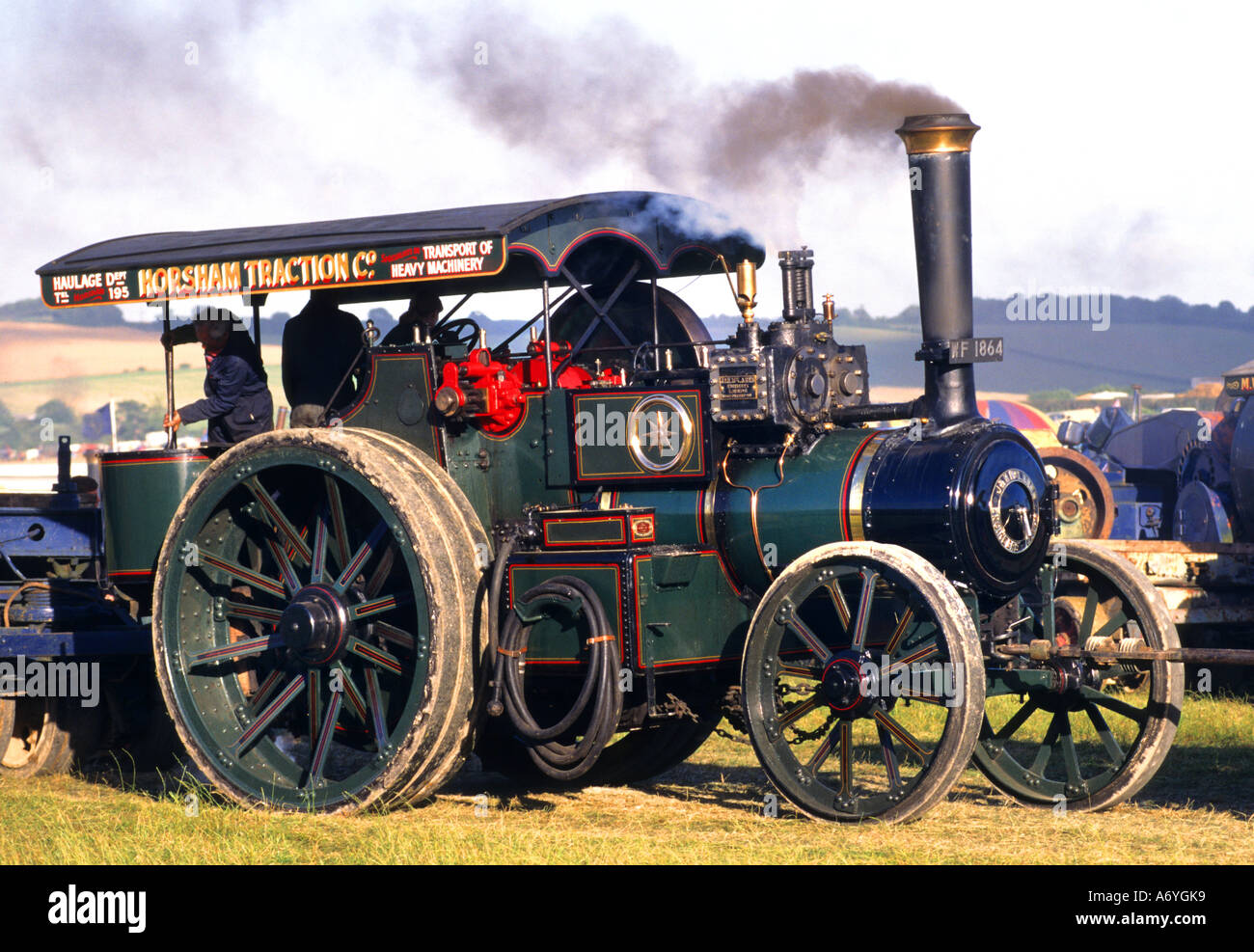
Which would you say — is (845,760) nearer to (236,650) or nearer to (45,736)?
(236,650)

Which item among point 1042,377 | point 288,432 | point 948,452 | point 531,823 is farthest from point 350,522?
point 1042,377

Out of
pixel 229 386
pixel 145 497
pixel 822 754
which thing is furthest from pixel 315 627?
pixel 822 754

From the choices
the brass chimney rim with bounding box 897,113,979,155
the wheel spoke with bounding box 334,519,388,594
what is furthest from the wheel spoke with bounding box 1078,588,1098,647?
the wheel spoke with bounding box 334,519,388,594

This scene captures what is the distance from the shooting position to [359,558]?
27.3 ft

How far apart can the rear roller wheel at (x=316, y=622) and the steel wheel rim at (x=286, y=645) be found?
0.01m

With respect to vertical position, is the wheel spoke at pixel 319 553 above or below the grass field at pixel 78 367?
below

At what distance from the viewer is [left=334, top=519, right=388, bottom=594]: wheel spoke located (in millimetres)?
8281

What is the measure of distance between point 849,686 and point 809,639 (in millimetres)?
322

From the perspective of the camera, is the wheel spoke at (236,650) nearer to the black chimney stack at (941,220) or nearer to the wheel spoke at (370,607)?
the wheel spoke at (370,607)

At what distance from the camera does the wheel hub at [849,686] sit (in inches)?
286

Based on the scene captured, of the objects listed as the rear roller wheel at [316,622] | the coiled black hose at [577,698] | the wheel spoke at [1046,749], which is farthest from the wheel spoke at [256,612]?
the wheel spoke at [1046,749]

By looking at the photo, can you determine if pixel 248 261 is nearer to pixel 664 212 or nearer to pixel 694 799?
pixel 664 212

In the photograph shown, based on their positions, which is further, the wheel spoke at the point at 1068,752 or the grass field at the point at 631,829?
the wheel spoke at the point at 1068,752

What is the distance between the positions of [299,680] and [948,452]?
137 inches
